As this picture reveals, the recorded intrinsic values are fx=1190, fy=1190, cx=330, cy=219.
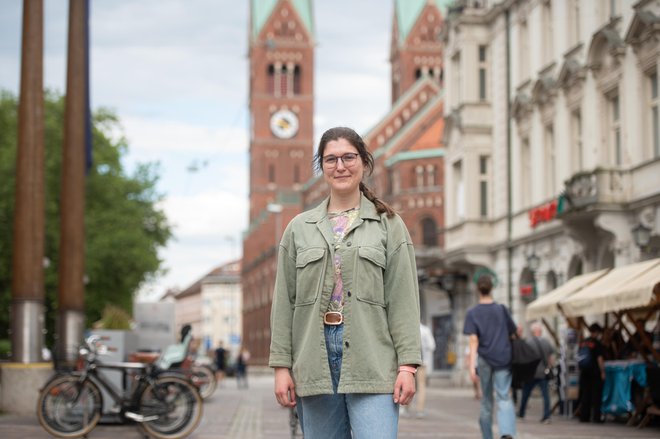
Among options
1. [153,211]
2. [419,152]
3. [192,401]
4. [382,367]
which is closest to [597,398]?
[192,401]

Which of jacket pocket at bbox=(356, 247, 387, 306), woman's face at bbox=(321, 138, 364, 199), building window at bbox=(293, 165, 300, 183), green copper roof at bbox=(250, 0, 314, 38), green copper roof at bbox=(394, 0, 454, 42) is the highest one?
green copper roof at bbox=(250, 0, 314, 38)

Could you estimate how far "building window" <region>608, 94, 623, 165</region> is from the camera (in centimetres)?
2659

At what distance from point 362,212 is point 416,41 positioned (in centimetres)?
9600

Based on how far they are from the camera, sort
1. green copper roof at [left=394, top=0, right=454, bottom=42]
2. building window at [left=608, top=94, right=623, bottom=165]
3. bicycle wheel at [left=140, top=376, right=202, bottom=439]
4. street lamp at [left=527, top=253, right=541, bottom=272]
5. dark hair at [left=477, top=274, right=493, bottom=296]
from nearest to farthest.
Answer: dark hair at [left=477, top=274, right=493, bottom=296], bicycle wheel at [left=140, top=376, right=202, bottom=439], building window at [left=608, top=94, right=623, bottom=165], street lamp at [left=527, top=253, right=541, bottom=272], green copper roof at [left=394, top=0, right=454, bottom=42]

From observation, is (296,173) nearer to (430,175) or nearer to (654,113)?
(430,175)

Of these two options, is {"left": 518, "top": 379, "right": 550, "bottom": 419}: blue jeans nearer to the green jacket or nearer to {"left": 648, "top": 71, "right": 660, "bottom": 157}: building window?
{"left": 648, "top": 71, "right": 660, "bottom": 157}: building window

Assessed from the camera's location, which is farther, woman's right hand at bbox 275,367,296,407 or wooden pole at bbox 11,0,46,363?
wooden pole at bbox 11,0,46,363

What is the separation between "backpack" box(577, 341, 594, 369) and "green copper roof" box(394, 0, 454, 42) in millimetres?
83218

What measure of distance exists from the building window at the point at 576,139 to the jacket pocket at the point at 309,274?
25024 mm

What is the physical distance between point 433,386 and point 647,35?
1823 cm

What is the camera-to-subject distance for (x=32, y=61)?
17.0 metres

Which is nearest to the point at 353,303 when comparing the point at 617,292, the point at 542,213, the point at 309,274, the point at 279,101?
the point at 309,274

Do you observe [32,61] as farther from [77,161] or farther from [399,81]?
[399,81]

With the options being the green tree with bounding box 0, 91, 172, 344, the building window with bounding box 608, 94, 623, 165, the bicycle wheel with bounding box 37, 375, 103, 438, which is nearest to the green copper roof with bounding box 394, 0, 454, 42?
the green tree with bounding box 0, 91, 172, 344
